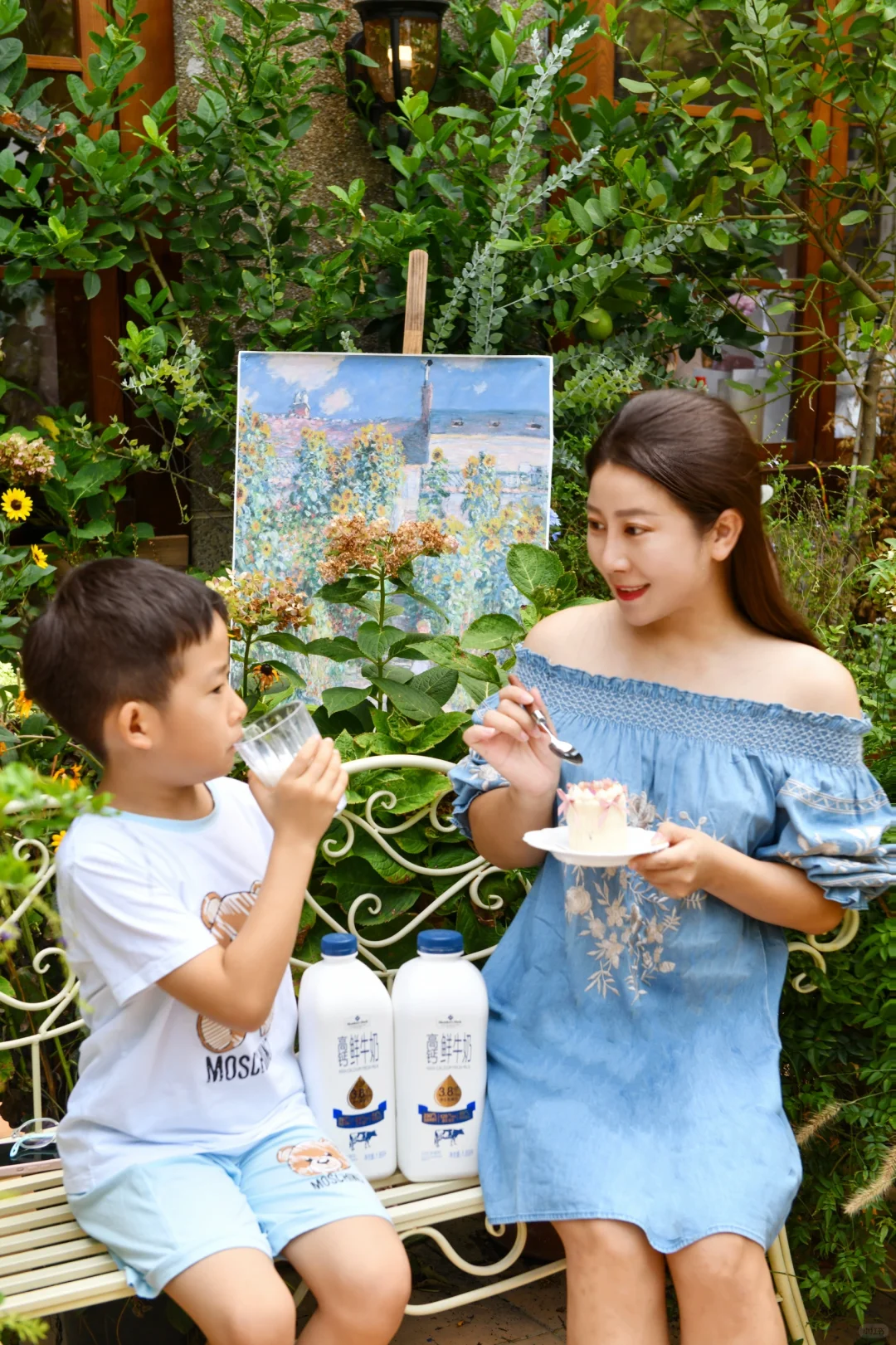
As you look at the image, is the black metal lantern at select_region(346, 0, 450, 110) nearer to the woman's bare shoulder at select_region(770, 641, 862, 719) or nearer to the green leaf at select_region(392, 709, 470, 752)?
the green leaf at select_region(392, 709, 470, 752)

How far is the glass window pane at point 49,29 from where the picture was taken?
3.22 meters

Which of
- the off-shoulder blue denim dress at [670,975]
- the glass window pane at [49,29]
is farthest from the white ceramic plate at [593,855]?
the glass window pane at [49,29]

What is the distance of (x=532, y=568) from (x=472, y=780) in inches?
24.5

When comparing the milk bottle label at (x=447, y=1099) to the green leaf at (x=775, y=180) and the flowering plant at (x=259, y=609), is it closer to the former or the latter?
the flowering plant at (x=259, y=609)

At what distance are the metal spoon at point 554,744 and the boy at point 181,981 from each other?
0.32 m

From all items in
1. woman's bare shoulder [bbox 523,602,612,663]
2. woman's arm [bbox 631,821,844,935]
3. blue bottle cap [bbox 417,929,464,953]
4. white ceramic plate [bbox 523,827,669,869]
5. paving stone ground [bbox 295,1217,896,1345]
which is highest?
woman's bare shoulder [bbox 523,602,612,663]

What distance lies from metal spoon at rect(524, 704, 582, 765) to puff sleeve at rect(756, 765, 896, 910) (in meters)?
0.27

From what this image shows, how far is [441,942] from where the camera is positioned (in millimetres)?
1818

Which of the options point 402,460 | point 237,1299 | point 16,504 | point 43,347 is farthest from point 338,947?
point 43,347

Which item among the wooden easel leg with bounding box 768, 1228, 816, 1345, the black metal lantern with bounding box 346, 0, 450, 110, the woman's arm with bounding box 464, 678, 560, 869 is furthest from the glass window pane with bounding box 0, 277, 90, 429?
the wooden easel leg with bounding box 768, 1228, 816, 1345

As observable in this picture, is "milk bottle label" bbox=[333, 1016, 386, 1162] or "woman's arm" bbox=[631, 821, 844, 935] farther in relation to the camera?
"milk bottle label" bbox=[333, 1016, 386, 1162]

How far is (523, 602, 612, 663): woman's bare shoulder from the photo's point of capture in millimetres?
1964

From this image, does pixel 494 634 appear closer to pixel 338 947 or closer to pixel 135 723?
pixel 338 947

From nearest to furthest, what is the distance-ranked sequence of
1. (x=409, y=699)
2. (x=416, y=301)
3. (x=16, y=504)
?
(x=409, y=699), (x=16, y=504), (x=416, y=301)
